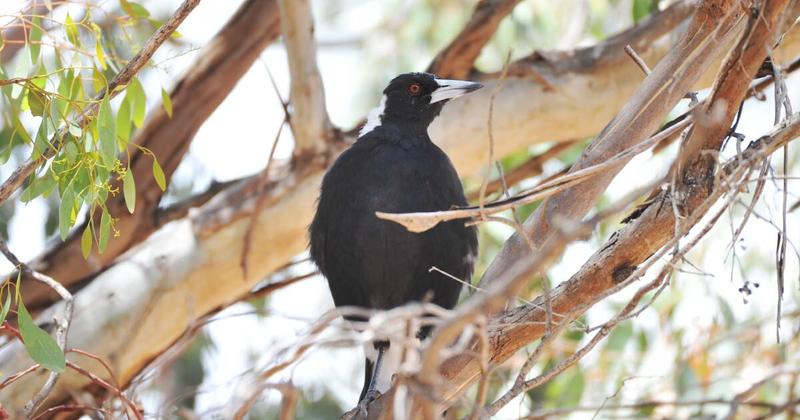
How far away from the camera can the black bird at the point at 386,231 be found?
3418 millimetres

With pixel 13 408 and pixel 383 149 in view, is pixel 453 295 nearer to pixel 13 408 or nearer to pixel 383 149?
pixel 383 149

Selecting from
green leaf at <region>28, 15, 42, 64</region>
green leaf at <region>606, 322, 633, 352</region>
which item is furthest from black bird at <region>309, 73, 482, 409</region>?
green leaf at <region>606, 322, 633, 352</region>

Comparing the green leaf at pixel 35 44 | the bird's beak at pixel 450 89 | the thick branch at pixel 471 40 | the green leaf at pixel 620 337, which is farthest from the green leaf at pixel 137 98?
the green leaf at pixel 620 337

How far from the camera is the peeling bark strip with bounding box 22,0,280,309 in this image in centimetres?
382

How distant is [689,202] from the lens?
2.18m

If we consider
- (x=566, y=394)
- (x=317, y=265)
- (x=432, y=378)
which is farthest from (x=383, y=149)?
(x=432, y=378)

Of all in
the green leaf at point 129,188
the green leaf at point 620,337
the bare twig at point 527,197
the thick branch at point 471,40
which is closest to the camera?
the bare twig at point 527,197

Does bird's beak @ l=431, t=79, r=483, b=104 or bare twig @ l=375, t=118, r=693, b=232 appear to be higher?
bird's beak @ l=431, t=79, r=483, b=104

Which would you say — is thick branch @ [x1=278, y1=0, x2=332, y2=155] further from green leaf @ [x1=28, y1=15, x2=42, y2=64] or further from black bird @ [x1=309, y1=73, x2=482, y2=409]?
green leaf @ [x1=28, y1=15, x2=42, y2=64]

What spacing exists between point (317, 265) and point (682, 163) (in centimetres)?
171

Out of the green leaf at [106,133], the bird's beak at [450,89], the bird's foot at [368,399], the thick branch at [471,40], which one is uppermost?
the thick branch at [471,40]

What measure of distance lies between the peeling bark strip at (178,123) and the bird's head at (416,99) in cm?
51

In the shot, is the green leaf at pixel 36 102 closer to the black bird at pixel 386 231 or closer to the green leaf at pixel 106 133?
the green leaf at pixel 106 133

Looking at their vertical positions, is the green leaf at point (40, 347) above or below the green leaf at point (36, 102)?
below
